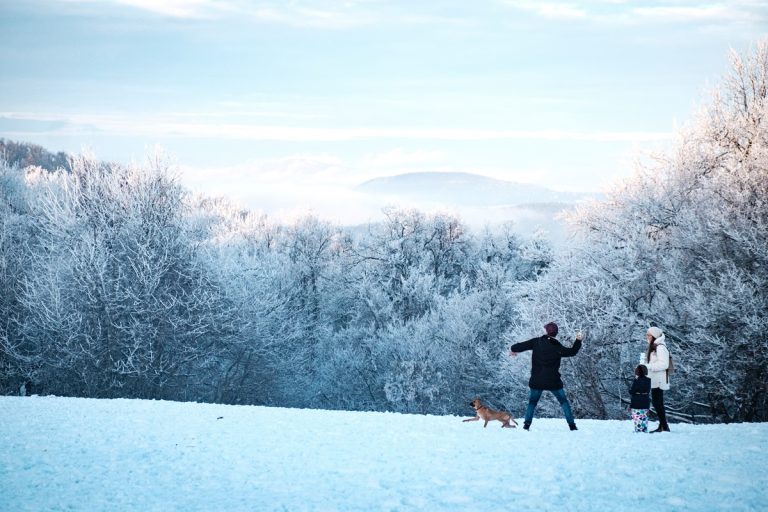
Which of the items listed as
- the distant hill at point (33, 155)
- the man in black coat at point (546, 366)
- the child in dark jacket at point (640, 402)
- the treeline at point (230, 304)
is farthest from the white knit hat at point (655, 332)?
the distant hill at point (33, 155)

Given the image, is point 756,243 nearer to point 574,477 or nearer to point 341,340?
point 574,477

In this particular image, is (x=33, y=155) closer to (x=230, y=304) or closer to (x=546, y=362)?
(x=230, y=304)

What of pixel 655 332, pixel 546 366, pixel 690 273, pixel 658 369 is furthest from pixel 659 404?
pixel 690 273

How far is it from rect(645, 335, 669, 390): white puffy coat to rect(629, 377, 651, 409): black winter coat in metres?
0.18

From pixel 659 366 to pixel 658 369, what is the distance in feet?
0.20

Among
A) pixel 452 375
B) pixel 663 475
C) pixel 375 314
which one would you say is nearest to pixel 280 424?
pixel 663 475

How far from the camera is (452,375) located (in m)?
38.7

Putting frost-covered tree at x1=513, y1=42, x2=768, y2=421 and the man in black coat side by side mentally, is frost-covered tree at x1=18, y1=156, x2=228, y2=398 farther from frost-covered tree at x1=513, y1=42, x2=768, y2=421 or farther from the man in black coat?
the man in black coat

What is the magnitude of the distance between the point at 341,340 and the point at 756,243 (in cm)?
2800

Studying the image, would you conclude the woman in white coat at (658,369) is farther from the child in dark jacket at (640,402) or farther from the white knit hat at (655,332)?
the child in dark jacket at (640,402)

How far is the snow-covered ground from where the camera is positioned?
273 inches

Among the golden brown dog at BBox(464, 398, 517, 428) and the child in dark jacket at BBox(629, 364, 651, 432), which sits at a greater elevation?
the child in dark jacket at BBox(629, 364, 651, 432)

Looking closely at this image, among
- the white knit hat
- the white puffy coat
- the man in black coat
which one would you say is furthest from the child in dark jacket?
the man in black coat

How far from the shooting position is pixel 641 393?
11180 mm
